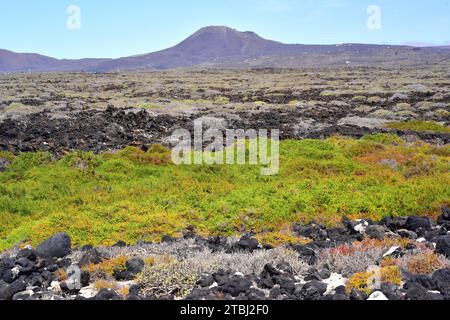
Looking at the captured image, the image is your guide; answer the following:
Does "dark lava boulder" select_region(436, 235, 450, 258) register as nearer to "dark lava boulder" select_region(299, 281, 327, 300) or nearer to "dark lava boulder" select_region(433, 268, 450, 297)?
"dark lava boulder" select_region(433, 268, 450, 297)

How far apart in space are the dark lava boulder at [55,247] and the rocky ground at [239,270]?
20 millimetres

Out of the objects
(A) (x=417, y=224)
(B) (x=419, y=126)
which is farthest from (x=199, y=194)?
(B) (x=419, y=126)

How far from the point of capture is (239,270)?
9227 mm

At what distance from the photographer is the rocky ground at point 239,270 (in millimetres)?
8133

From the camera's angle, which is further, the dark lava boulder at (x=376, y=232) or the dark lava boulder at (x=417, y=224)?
the dark lava boulder at (x=417, y=224)

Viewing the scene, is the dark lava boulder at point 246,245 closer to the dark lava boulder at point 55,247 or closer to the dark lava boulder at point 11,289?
the dark lava boulder at point 55,247

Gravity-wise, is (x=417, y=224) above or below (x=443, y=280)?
below

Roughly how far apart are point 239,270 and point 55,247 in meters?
4.13

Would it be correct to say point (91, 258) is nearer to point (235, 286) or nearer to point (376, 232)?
point (235, 286)

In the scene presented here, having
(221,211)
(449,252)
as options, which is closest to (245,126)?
(221,211)

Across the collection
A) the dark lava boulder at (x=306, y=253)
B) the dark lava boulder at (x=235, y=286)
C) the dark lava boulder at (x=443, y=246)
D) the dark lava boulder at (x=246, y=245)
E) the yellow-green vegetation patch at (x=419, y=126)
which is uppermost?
the yellow-green vegetation patch at (x=419, y=126)

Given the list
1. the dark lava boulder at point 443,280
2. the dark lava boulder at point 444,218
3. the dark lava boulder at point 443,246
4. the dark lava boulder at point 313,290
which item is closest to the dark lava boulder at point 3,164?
the dark lava boulder at point 313,290

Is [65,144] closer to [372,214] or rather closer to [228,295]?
[372,214]
